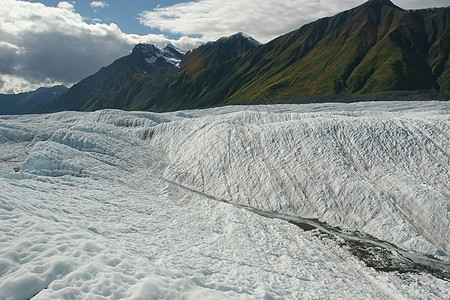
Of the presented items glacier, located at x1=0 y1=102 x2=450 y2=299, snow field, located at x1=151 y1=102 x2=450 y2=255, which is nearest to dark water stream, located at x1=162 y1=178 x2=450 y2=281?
glacier, located at x1=0 y1=102 x2=450 y2=299

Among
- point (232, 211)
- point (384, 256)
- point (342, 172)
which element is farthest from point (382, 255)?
point (232, 211)

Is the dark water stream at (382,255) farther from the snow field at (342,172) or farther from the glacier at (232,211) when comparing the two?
the snow field at (342,172)

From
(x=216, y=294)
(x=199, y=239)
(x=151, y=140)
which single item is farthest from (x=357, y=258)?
(x=151, y=140)

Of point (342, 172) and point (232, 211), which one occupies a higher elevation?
point (342, 172)

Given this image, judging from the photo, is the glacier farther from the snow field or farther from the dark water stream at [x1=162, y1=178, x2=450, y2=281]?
the dark water stream at [x1=162, y1=178, x2=450, y2=281]

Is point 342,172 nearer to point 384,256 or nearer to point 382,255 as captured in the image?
point 382,255

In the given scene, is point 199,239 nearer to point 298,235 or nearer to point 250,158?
point 298,235

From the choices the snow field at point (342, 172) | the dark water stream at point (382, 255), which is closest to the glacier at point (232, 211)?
the snow field at point (342, 172)

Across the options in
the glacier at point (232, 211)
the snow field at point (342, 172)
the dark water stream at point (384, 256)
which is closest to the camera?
the glacier at point (232, 211)

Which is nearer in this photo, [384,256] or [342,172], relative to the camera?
[384,256]

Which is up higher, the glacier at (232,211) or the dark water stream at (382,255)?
the glacier at (232,211)
